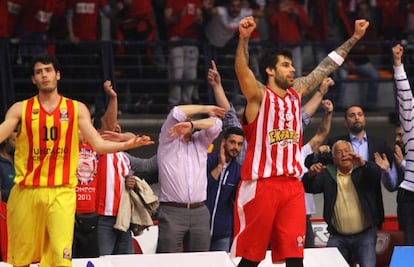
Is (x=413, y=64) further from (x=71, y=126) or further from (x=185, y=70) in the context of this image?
(x=71, y=126)

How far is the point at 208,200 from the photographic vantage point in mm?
14602

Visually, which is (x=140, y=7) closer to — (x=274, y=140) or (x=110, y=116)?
(x=110, y=116)

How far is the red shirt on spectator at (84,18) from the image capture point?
18781 millimetres

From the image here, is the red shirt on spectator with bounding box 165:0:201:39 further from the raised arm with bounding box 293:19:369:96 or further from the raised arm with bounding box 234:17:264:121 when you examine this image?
the raised arm with bounding box 234:17:264:121

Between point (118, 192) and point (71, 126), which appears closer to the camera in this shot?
point (71, 126)

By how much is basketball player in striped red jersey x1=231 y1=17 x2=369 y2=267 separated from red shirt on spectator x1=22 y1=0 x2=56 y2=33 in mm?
6898

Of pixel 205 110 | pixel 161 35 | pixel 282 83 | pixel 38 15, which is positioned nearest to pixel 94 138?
pixel 282 83

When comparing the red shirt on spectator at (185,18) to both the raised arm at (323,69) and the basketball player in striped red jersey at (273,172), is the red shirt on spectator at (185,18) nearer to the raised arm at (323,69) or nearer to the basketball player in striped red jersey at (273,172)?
the raised arm at (323,69)

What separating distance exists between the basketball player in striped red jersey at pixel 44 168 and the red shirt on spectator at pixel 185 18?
7.39 m

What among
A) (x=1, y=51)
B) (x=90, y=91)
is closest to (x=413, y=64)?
(x=90, y=91)

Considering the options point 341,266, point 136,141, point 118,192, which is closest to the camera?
point 136,141

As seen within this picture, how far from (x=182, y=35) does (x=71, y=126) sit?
7.58 meters

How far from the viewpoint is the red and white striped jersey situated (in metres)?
12.0

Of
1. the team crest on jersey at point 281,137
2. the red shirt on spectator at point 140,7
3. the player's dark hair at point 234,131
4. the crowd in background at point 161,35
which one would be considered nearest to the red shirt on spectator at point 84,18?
the crowd in background at point 161,35
